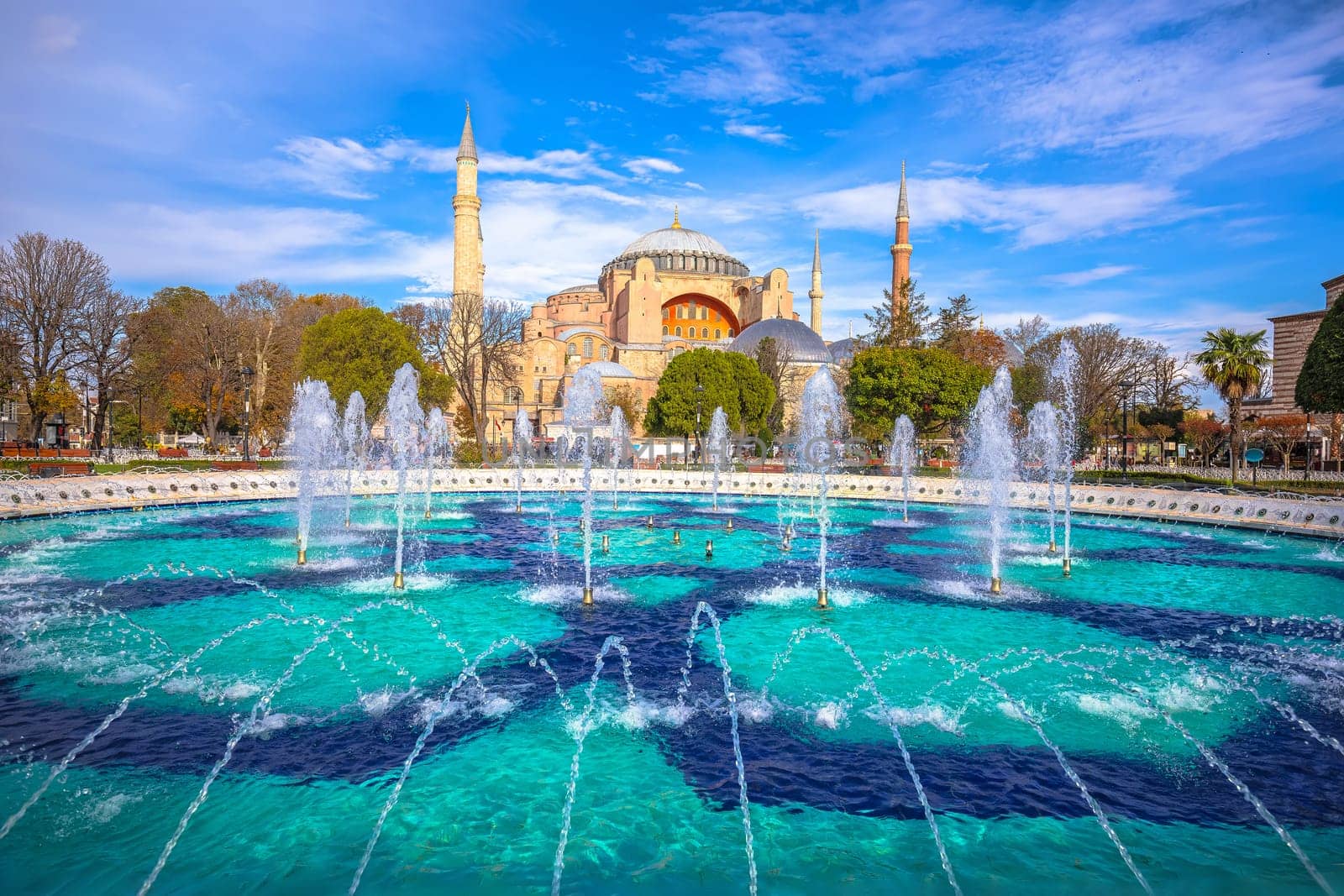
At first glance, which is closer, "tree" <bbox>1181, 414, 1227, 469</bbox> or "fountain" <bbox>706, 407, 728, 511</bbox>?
"fountain" <bbox>706, 407, 728, 511</bbox>

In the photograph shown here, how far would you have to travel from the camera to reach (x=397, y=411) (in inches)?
645

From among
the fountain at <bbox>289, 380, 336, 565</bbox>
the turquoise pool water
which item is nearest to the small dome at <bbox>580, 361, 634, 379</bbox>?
the fountain at <bbox>289, 380, 336, 565</bbox>

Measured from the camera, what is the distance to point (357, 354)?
3338 centimetres

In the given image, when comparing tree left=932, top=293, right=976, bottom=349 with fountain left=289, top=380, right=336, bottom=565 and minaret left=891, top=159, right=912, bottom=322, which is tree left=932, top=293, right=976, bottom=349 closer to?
minaret left=891, top=159, right=912, bottom=322

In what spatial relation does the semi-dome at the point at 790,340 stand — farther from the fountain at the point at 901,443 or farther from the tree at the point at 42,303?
the tree at the point at 42,303

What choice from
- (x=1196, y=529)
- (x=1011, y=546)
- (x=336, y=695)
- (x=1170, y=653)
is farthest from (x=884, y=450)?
(x=336, y=695)

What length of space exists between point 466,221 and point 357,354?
16440 millimetres

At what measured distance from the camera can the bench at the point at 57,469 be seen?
20.3m

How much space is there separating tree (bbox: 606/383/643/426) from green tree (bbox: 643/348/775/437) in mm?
8872

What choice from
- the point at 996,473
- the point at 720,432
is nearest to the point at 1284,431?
the point at 720,432

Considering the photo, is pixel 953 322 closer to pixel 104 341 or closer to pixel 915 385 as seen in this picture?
pixel 915 385

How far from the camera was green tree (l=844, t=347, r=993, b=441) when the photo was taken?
32.9m

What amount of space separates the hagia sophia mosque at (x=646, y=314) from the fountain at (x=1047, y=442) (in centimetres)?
1364

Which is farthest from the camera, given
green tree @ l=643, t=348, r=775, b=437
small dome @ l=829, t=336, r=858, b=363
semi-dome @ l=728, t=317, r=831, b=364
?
small dome @ l=829, t=336, r=858, b=363
